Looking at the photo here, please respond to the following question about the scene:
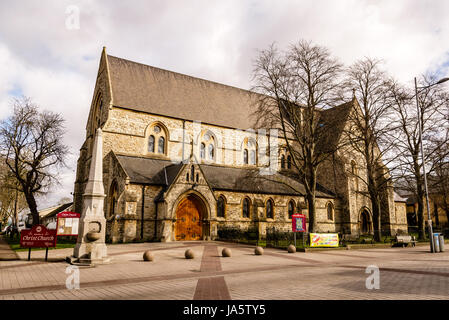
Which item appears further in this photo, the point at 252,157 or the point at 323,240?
the point at 252,157

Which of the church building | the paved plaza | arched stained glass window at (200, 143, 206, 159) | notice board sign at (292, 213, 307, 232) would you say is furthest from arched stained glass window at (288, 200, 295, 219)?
the paved plaza

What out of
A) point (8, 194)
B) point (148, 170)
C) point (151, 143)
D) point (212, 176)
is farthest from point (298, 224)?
point (8, 194)

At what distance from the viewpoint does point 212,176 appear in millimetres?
29625

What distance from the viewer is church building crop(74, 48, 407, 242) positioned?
81.8 feet

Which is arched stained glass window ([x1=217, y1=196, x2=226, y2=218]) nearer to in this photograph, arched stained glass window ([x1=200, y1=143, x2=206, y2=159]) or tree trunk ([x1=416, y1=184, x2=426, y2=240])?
arched stained glass window ([x1=200, y1=143, x2=206, y2=159])

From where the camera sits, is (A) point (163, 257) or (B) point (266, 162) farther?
(B) point (266, 162)

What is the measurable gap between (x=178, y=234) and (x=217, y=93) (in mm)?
17862

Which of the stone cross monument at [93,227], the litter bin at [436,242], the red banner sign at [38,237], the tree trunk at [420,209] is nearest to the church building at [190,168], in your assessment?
the tree trunk at [420,209]

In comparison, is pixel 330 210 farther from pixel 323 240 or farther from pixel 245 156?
pixel 323 240

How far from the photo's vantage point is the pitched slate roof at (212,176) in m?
25.7

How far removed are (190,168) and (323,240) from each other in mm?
11716
